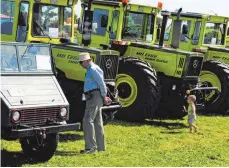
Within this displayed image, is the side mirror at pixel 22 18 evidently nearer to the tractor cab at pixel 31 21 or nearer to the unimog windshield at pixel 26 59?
the tractor cab at pixel 31 21

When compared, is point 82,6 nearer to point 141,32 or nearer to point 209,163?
point 141,32

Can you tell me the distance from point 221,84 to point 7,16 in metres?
5.94

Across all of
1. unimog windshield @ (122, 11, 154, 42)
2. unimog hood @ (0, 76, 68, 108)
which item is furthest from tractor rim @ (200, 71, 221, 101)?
unimog hood @ (0, 76, 68, 108)

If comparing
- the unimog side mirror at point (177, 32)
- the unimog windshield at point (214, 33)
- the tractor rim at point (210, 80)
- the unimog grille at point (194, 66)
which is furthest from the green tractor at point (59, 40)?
the unimog windshield at point (214, 33)

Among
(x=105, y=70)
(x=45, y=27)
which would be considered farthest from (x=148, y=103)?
(x=45, y=27)

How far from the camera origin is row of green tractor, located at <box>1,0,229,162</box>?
33.0ft

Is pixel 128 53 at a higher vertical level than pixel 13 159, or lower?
higher

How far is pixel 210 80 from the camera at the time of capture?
13.7 m

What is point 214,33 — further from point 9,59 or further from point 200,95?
point 9,59

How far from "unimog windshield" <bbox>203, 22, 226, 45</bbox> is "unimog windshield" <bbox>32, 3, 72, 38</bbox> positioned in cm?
521

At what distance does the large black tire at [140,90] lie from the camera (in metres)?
11.4

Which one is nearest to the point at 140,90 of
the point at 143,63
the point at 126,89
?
the point at 126,89

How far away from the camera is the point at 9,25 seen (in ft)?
34.1

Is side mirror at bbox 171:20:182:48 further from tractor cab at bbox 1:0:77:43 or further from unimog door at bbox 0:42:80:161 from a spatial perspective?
unimog door at bbox 0:42:80:161
